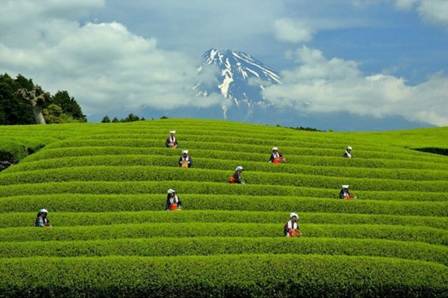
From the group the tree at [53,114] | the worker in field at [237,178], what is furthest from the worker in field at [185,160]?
the tree at [53,114]

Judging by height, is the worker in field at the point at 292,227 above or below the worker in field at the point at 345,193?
below

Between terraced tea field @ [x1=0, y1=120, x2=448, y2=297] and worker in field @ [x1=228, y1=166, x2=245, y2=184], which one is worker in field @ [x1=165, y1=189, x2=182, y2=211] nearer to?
terraced tea field @ [x1=0, y1=120, x2=448, y2=297]

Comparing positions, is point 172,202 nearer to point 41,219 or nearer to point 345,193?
point 41,219

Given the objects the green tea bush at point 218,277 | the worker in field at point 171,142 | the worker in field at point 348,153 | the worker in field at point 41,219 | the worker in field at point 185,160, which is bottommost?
the green tea bush at point 218,277

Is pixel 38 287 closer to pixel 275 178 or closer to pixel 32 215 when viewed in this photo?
pixel 32 215

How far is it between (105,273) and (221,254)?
4.35m

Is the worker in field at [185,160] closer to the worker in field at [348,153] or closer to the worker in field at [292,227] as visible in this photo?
the worker in field at [292,227]

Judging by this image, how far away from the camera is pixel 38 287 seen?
20.2 metres

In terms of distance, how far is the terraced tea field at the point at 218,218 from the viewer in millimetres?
20609

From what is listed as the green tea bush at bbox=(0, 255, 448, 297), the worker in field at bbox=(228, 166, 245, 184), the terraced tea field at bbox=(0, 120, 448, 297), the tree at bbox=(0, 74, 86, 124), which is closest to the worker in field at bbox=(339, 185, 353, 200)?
the terraced tea field at bbox=(0, 120, 448, 297)

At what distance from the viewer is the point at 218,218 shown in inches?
1059

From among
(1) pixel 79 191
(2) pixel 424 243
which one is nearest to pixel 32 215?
(1) pixel 79 191

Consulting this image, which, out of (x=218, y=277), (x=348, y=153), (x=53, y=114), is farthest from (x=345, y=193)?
(x=53, y=114)

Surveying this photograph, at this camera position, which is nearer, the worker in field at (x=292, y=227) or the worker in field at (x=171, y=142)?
the worker in field at (x=292, y=227)
